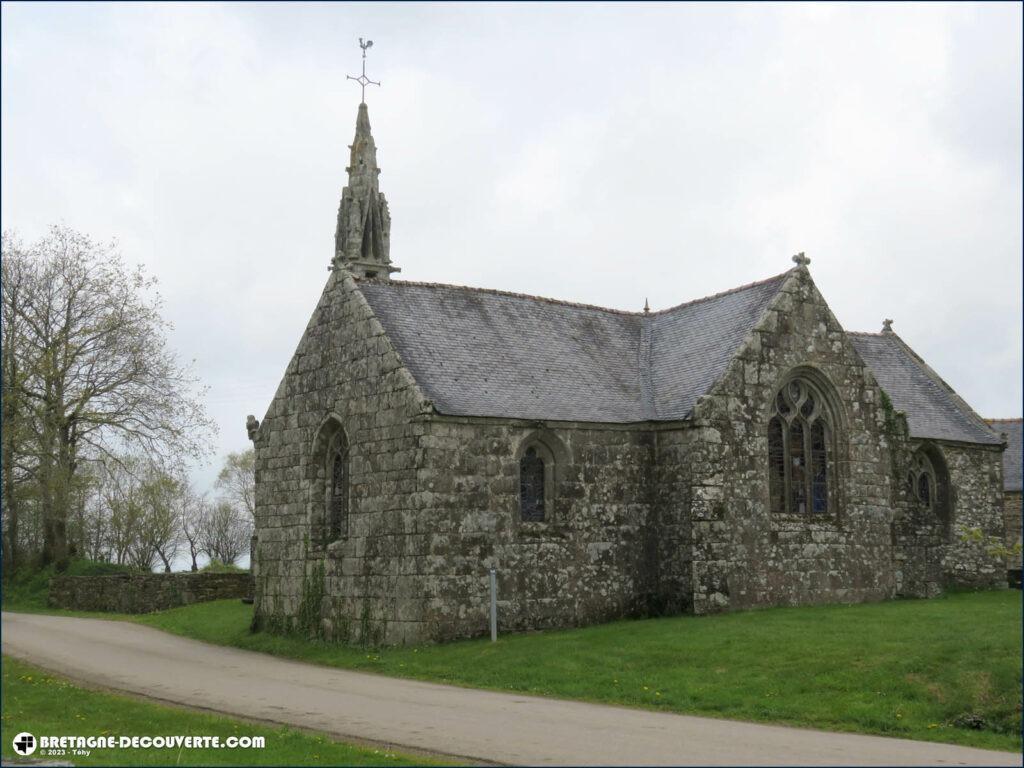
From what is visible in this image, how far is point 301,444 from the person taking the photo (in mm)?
26891

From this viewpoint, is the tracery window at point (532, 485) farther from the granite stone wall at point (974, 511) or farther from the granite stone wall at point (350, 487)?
the granite stone wall at point (974, 511)

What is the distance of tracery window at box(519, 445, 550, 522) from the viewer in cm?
2381

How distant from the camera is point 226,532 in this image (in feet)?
283

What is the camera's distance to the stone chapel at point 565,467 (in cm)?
2298

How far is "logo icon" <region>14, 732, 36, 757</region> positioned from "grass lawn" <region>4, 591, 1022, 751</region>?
7674 millimetres

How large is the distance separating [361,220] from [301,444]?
1003 centimetres

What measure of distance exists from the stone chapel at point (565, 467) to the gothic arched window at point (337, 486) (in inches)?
2.3

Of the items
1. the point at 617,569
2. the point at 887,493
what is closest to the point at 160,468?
the point at 617,569

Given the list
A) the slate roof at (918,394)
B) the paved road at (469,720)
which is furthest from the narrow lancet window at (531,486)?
the slate roof at (918,394)

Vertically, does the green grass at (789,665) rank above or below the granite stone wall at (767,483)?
below

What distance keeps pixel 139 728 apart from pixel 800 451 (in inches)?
640

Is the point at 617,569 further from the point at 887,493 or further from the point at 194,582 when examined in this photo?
the point at 194,582

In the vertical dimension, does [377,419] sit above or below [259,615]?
above

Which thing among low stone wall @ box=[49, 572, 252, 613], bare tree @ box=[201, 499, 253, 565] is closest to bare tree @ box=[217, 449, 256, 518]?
bare tree @ box=[201, 499, 253, 565]
